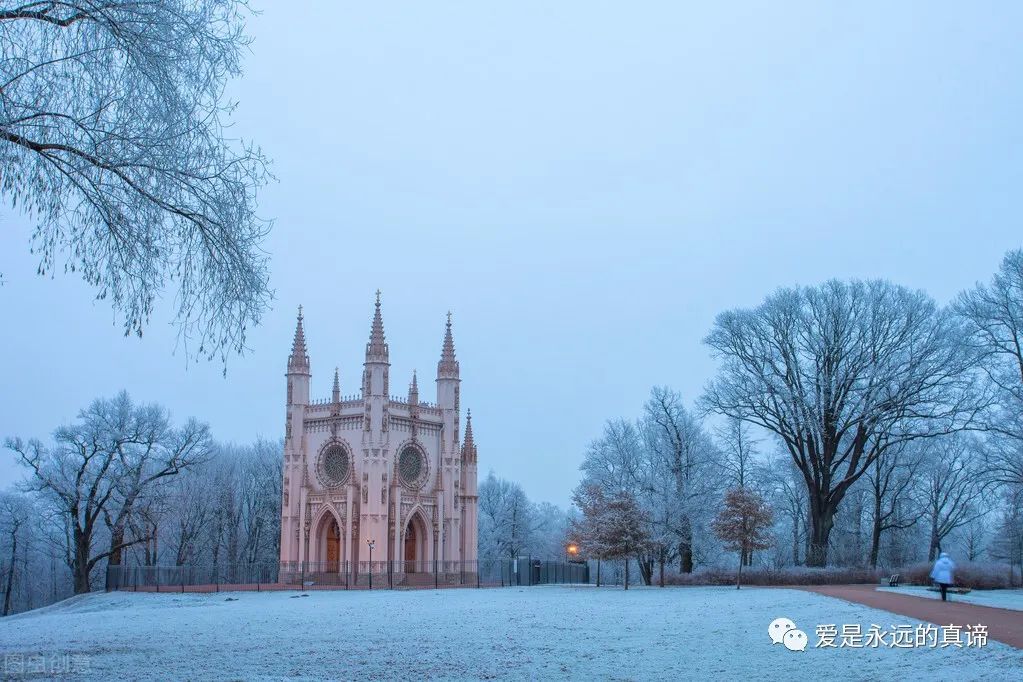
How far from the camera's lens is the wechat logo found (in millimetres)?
15992

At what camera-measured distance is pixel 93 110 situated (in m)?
11.4

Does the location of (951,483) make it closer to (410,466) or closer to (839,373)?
(839,373)

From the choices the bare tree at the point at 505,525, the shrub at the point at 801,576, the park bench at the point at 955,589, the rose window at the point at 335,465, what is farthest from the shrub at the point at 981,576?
the bare tree at the point at 505,525

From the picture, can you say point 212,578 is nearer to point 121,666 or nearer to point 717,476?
point 717,476

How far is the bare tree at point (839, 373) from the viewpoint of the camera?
4403cm

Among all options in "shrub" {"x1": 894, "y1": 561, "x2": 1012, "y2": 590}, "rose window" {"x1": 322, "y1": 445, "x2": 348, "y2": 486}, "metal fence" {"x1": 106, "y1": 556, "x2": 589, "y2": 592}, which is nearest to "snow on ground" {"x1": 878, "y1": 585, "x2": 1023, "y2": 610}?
"shrub" {"x1": 894, "y1": 561, "x2": 1012, "y2": 590}

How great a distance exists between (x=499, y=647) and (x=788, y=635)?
4636 mm

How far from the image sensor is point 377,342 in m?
59.3

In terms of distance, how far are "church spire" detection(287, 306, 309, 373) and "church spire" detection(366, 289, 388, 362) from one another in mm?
4592

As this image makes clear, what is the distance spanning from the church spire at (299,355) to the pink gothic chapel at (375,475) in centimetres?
6

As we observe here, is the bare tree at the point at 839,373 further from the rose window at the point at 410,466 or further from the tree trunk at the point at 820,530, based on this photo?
the rose window at the point at 410,466

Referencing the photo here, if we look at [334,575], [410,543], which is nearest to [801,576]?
[334,575]

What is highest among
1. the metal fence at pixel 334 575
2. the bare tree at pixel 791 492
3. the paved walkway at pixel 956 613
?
the bare tree at pixel 791 492

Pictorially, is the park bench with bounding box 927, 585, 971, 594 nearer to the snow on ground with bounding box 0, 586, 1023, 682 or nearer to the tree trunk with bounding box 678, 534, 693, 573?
the snow on ground with bounding box 0, 586, 1023, 682
